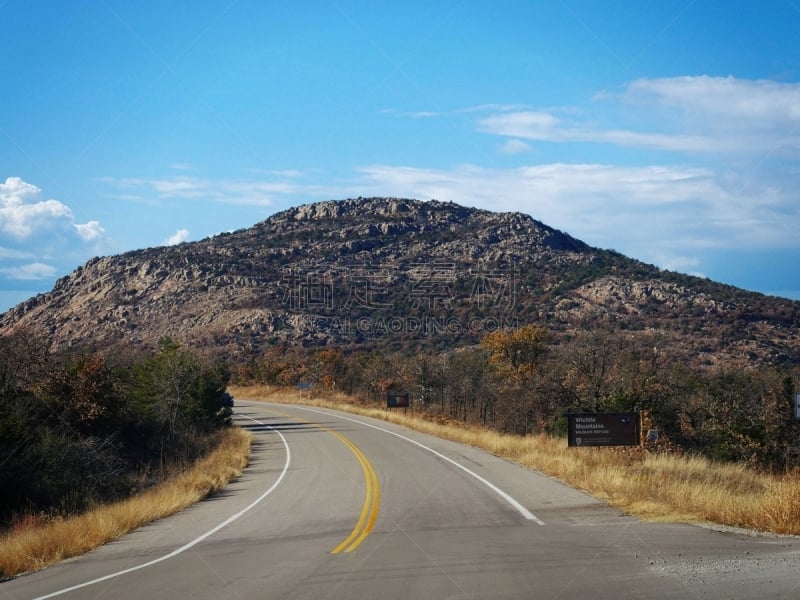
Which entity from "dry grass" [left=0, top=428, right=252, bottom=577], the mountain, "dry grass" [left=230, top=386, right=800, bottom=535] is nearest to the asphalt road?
"dry grass" [left=0, top=428, right=252, bottom=577]

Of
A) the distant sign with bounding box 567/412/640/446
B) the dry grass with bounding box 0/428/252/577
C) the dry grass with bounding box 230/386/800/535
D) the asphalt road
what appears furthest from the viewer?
the distant sign with bounding box 567/412/640/446

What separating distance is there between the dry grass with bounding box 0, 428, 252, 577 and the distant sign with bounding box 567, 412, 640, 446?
931cm

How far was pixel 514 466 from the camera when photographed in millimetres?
22469

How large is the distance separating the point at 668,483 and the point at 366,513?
6.17 m

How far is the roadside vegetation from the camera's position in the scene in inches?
553

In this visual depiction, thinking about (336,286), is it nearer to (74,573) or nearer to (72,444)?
(72,444)

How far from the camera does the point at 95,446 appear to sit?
2288cm

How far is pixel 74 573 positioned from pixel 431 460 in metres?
15.5

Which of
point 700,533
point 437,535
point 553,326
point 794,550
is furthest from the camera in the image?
point 553,326

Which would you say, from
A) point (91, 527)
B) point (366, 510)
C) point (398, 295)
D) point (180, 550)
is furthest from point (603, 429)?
point (398, 295)

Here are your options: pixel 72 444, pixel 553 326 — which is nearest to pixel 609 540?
pixel 72 444

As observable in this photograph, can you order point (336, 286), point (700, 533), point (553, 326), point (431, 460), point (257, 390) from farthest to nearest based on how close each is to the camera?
point (336, 286), point (553, 326), point (257, 390), point (431, 460), point (700, 533)

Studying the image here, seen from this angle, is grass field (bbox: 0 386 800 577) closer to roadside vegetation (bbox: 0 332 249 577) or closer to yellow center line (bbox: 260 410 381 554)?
roadside vegetation (bbox: 0 332 249 577)

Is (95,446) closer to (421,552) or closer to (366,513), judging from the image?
(366,513)
